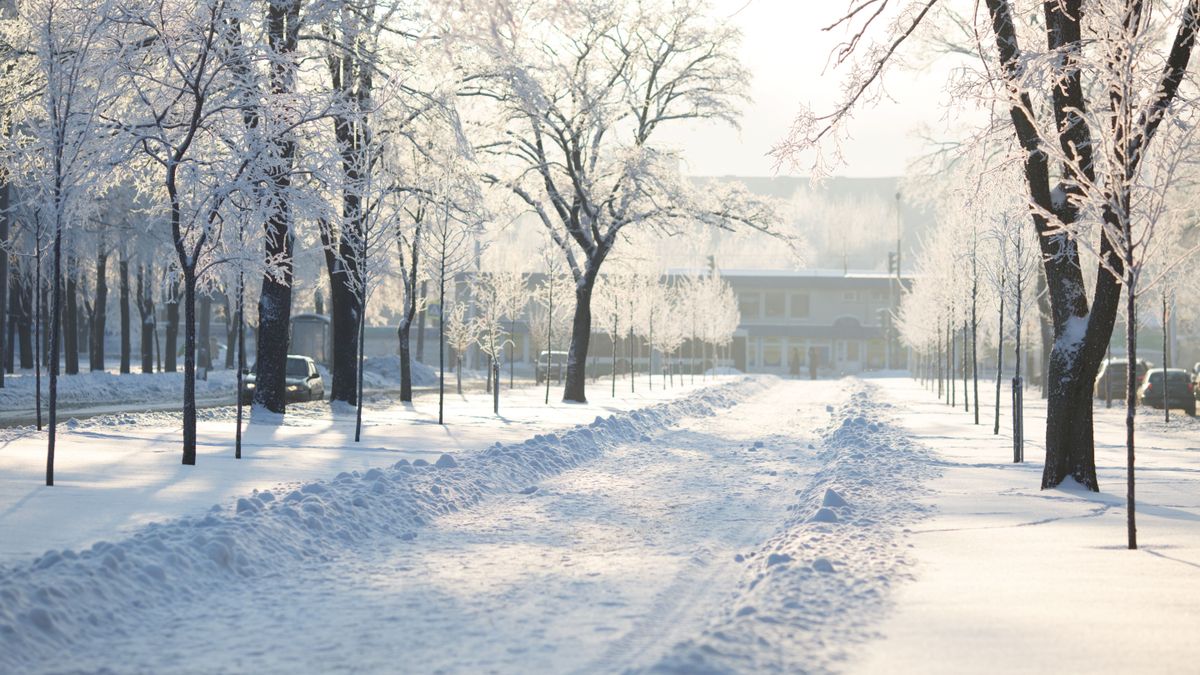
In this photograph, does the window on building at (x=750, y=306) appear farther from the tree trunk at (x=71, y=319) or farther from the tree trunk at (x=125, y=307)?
the tree trunk at (x=71, y=319)

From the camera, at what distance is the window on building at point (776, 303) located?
9844 centimetres

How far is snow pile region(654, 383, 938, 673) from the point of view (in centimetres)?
572

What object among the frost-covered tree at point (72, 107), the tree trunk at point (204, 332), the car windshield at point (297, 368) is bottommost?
the car windshield at point (297, 368)

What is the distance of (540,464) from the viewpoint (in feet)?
49.0

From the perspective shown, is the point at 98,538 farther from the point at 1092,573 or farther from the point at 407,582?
the point at 1092,573

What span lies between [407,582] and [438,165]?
1763 cm

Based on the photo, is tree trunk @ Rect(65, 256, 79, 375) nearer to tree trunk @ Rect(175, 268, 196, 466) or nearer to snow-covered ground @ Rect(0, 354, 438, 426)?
snow-covered ground @ Rect(0, 354, 438, 426)

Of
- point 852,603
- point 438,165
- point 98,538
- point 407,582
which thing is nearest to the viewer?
point 852,603

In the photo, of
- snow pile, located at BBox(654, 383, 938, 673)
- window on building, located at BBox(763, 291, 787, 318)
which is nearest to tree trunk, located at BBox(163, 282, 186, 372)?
snow pile, located at BBox(654, 383, 938, 673)

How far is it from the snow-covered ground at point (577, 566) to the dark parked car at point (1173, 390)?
18.4m

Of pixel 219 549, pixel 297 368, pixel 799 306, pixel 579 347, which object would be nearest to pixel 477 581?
pixel 219 549

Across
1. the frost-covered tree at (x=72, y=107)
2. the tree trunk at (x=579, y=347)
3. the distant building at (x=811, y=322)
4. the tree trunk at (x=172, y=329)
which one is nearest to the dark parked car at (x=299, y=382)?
the tree trunk at (x=579, y=347)

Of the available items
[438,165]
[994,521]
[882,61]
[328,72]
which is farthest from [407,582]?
[328,72]

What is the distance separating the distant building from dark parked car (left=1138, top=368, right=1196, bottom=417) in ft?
198
